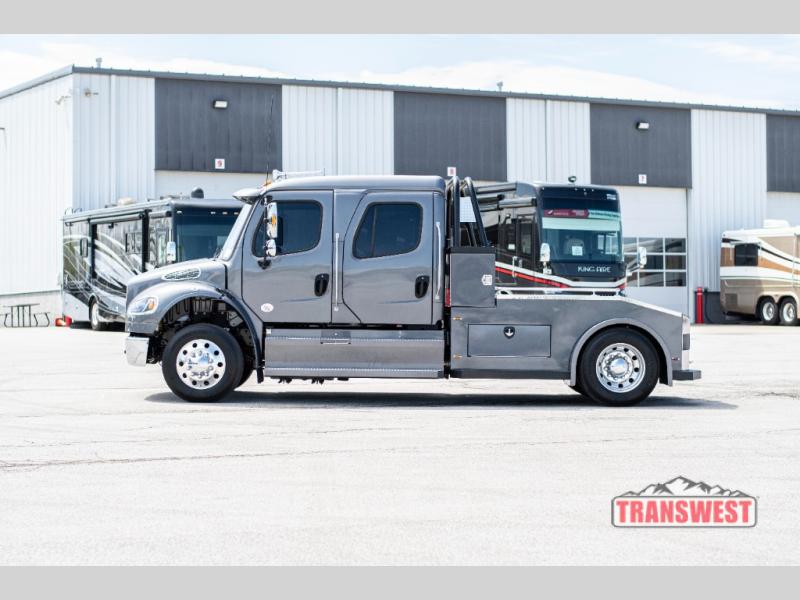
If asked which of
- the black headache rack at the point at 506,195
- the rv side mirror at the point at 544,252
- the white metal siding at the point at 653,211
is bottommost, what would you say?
the rv side mirror at the point at 544,252

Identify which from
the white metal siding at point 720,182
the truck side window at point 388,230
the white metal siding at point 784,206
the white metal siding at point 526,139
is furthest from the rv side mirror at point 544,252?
the white metal siding at point 784,206

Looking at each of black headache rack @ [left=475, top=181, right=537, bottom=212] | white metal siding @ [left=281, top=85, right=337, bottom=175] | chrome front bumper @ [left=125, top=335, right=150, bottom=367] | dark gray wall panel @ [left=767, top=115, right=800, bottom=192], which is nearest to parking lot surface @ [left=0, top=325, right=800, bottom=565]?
chrome front bumper @ [left=125, top=335, right=150, bottom=367]

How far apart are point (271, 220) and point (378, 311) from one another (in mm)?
1478

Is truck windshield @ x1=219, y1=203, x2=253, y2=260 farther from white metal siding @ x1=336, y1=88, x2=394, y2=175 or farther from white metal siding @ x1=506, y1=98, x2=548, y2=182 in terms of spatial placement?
white metal siding @ x1=506, y1=98, x2=548, y2=182

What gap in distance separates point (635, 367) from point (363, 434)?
3720 mm

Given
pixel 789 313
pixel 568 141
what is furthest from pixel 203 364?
pixel 568 141

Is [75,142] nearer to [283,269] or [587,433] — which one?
[283,269]

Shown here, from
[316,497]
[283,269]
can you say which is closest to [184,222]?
[283,269]

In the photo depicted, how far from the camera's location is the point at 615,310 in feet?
41.2

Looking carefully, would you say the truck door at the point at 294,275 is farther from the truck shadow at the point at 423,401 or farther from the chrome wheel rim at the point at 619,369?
the chrome wheel rim at the point at 619,369

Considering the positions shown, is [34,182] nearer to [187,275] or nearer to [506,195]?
[506,195]

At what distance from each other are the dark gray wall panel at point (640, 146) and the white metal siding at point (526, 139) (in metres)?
1.96

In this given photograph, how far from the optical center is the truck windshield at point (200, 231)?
25797 mm

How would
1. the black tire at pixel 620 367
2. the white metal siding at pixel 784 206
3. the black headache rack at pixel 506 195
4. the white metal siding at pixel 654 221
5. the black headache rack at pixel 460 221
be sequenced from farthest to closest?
the white metal siding at pixel 784 206, the white metal siding at pixel 654 221, the black headache rack at pixel 506 195, the black headache rack at pixel 460 221, the black tire at pixel 620 367
